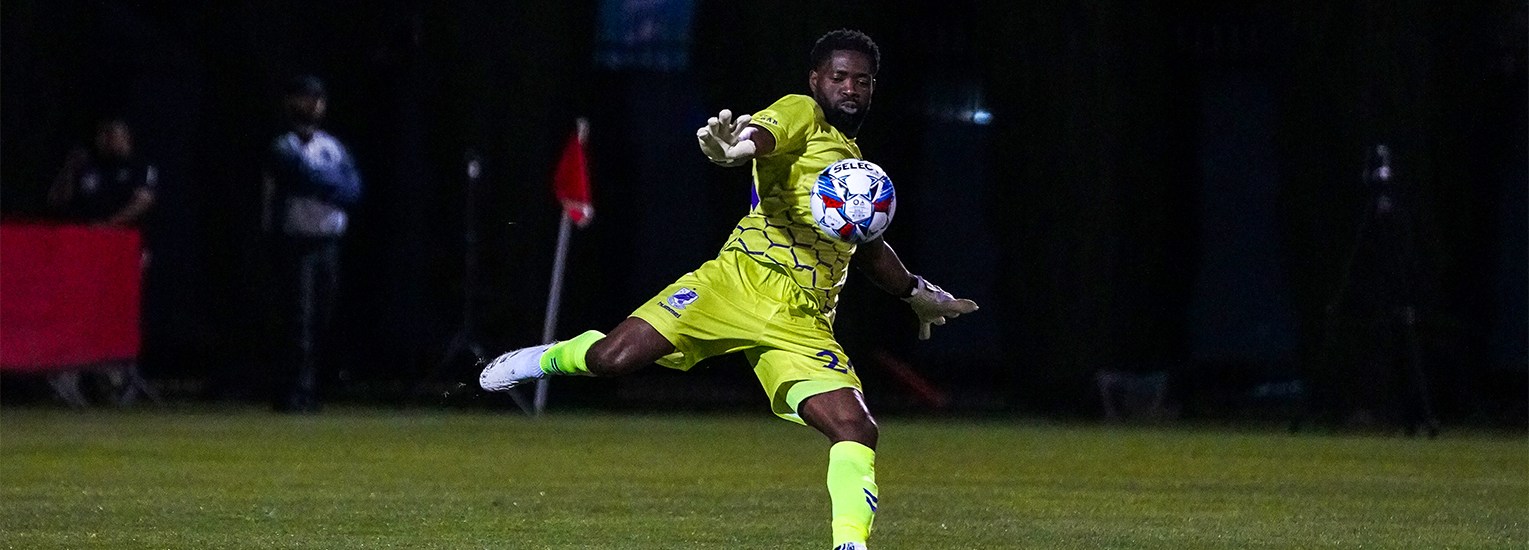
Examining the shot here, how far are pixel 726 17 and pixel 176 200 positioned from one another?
17.7ft

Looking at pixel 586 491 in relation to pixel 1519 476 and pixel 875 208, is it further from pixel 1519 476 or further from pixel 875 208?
pixel 1519 476

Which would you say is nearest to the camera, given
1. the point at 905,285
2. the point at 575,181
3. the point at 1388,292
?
the point at 905,285

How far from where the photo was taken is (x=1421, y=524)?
9211 millimetres

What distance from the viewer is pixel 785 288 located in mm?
7520

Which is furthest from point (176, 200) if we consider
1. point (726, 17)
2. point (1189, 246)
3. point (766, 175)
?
point (766, 175)

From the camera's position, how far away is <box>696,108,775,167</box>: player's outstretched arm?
6.87 meters

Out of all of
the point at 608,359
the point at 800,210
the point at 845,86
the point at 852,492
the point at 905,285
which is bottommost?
the point at 852,492

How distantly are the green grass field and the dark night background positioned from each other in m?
1.69

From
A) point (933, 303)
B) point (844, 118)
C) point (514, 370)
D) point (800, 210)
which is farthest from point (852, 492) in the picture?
point (514, 370)

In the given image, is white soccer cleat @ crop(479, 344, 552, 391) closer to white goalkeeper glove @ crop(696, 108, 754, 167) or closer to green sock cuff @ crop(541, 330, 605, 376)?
green sock cuff @ crop(541, 330, 605, 376)

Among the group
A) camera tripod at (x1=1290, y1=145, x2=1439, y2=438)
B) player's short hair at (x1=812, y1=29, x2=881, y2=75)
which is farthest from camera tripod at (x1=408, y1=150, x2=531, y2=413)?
player's short hair at (x1=812, y1=29, x2=881, y2=75)

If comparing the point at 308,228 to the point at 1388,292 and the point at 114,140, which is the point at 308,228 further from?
the point at 1388,292

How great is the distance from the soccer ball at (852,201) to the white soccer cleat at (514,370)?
132cm

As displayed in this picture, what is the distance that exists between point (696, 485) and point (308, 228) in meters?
6.25
